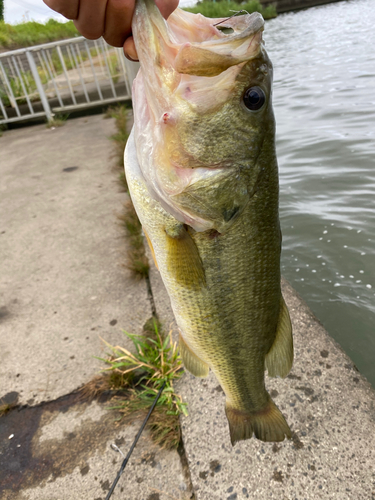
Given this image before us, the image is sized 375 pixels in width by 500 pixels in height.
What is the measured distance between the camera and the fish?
1.11 meters

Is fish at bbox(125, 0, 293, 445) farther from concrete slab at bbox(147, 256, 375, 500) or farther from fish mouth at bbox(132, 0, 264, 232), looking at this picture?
concrete slab at bbox(147, 256, 375, 500)

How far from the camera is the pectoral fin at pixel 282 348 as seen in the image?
5.36 feet

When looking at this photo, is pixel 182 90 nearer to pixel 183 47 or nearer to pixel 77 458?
pixel 183 47

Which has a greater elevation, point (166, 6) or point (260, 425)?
point (166, 6)

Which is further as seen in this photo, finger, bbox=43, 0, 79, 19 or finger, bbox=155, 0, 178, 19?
finger, bbox=155, 0, 178, 19

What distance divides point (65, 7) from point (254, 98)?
0.64 m

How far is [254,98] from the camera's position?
3.86 feet

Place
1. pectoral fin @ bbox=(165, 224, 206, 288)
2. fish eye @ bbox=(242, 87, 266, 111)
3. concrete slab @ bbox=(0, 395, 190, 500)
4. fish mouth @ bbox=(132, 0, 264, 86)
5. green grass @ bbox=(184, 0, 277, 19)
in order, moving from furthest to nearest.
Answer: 1. green grass @ bbox=(184, 0, 277, 19)
2. concrete slab @ bbox=(0, 395, 190, 500)
3. pectoral fin @ bbox=(165, 224, 206, 288)
4. fish eye @ bbox=(242, 87, 266, 111)
5. fish mouth @ bbox=(132, 0, 264, 86)

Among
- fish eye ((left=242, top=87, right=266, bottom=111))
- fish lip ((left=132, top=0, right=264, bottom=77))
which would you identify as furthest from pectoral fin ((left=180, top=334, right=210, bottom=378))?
fish lip ((left=132, top=0, right=264, bottom=77))

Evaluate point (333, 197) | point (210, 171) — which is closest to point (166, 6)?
point (210, 171)

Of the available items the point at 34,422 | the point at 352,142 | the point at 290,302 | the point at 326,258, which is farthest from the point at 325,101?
the point at 34,422

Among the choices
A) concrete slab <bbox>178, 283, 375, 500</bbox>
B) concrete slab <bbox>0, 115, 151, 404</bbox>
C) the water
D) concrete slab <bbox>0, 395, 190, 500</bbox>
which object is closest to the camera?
concrete slab <bbox>178, 283, 375, 500</bbox>

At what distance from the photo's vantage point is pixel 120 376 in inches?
86.3

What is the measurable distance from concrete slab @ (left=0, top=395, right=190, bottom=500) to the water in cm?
172
